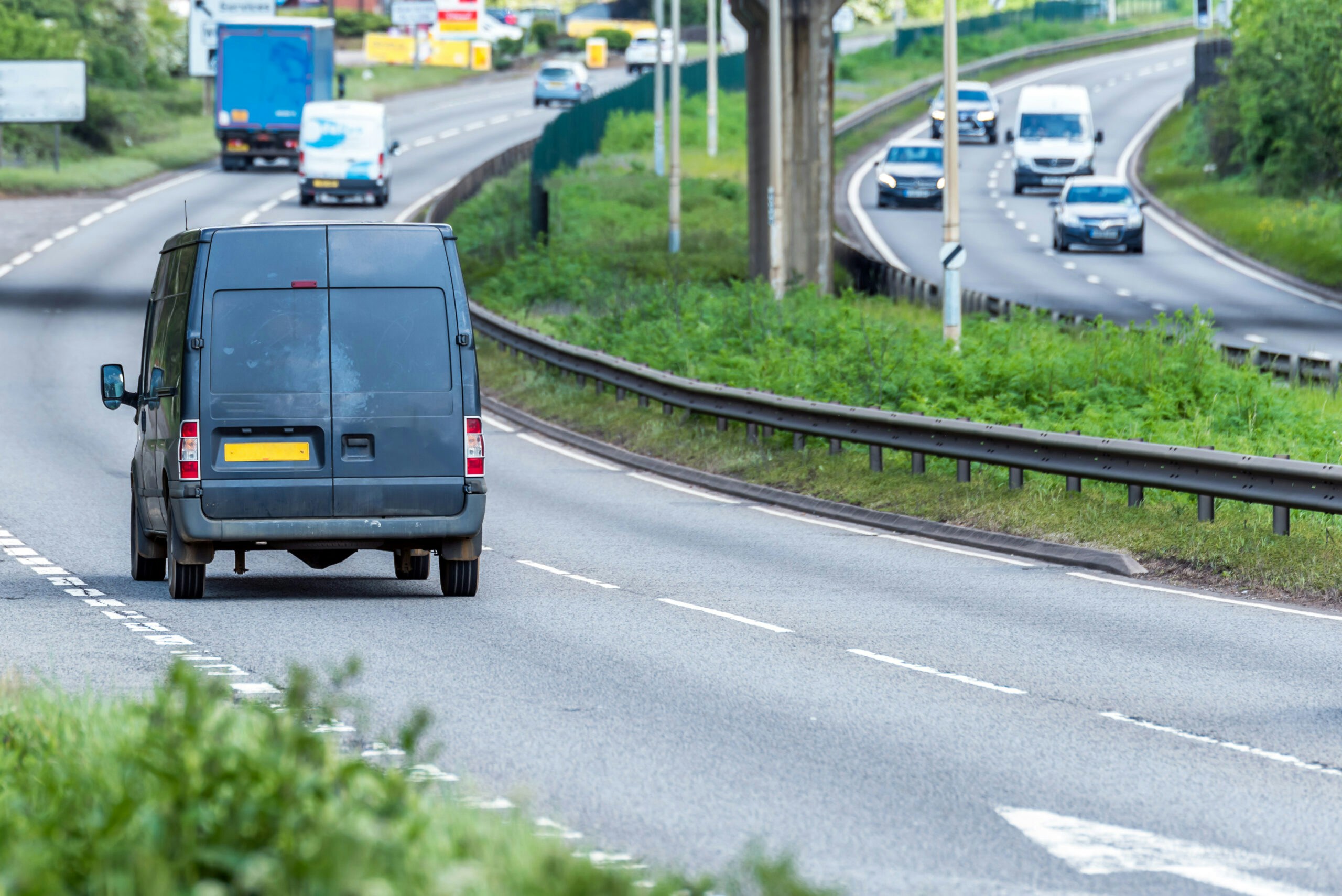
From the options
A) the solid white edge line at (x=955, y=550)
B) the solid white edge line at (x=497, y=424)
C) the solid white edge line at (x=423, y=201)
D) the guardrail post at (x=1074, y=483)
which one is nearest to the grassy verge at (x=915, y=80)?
the solid white edge line at (x=423, y=201)

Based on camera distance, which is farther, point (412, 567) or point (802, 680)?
point (412, 567)

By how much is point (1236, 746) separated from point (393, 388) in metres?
6.16

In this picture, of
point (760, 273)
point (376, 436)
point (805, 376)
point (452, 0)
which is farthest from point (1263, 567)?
point (452, 0)

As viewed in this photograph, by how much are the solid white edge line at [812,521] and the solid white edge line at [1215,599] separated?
10.0ft

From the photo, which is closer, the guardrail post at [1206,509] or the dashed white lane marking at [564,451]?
the guardrail post at [1206,509]

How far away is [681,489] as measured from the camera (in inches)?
840

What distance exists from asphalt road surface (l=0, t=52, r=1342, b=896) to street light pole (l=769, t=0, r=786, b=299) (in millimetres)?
12475

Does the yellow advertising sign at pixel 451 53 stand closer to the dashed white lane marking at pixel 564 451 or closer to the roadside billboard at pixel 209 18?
the roadside billboard at pixel 209 18

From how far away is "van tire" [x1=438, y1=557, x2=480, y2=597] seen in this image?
13688mm

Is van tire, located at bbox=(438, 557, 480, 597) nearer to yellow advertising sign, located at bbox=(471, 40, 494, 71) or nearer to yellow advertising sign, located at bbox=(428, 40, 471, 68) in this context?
yellow advertising sign, located at bbox=(471, 40, 494, 71)

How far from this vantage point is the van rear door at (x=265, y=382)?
1303 centimetres

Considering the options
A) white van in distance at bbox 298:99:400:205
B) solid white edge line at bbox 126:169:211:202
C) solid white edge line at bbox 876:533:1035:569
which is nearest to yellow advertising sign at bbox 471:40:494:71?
solid white edge line at bbox 126:169:211:202

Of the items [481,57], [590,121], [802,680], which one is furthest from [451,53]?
[802,680]

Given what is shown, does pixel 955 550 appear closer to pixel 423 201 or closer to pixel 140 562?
pixel 140 562
